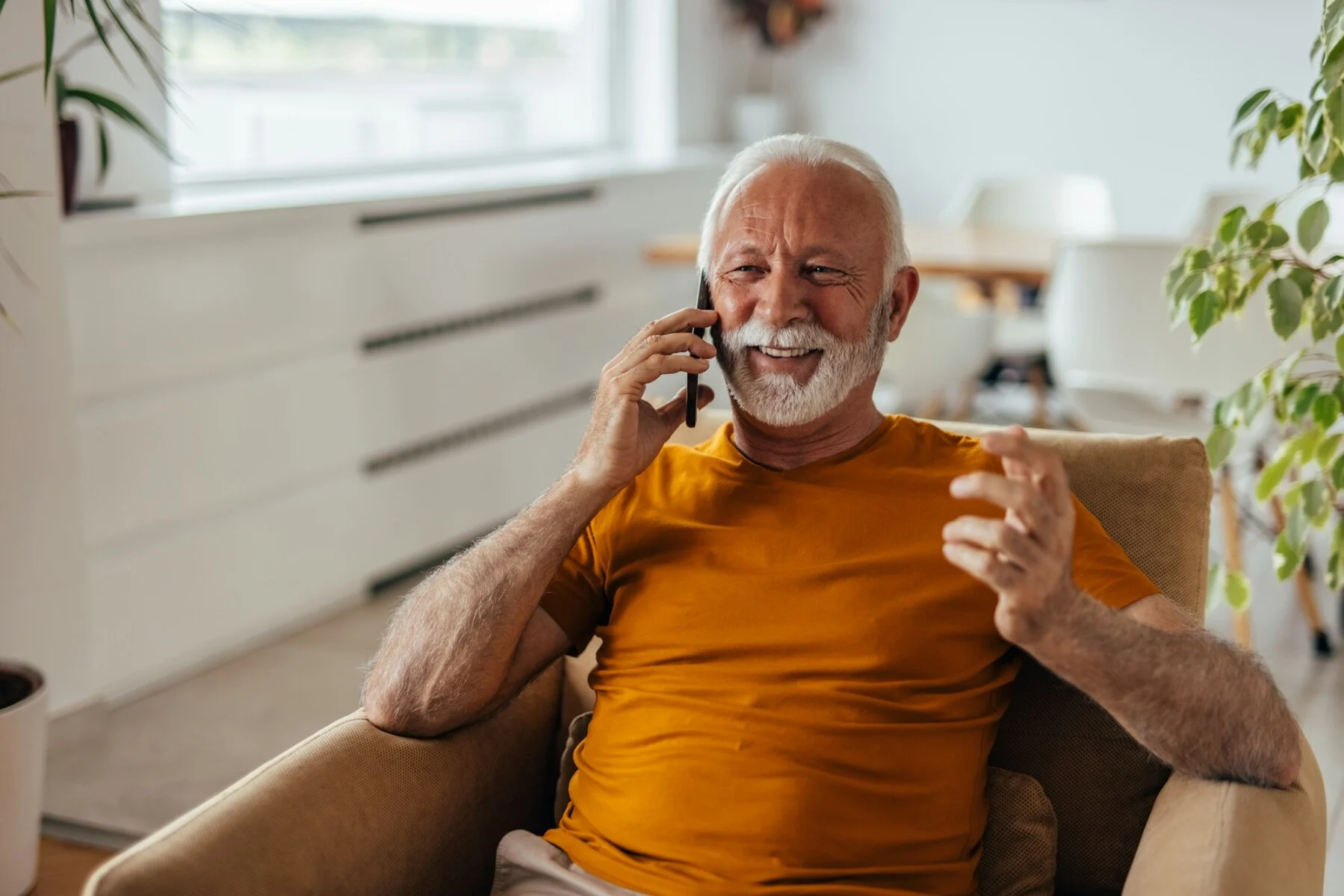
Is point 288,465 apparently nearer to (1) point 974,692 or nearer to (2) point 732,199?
(2) point 732,199

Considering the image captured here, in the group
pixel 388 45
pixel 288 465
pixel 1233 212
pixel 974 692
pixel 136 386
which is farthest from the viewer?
pixel 388 45

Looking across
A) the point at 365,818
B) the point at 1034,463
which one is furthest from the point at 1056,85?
the point at 365,818

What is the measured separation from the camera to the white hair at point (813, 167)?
1.66 metres

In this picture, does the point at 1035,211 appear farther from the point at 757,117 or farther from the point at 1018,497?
the point at 1018,497

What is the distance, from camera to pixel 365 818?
4.60 ft

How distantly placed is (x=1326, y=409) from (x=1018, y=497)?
69cm

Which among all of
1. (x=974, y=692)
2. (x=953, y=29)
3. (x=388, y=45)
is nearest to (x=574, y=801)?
(x=974, y=692)

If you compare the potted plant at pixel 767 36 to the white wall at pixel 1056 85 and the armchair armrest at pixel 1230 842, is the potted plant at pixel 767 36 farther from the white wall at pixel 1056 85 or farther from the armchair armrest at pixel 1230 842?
the armchair armrest at pixel 1230 842

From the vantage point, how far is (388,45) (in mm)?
4215

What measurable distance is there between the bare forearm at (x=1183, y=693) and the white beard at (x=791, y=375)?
412mm

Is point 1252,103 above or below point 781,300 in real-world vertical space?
above

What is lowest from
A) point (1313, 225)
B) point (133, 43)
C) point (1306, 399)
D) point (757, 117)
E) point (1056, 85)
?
point (1306, 399)

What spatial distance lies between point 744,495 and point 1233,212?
0.67m

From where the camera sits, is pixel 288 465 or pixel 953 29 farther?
pixel 953 29
